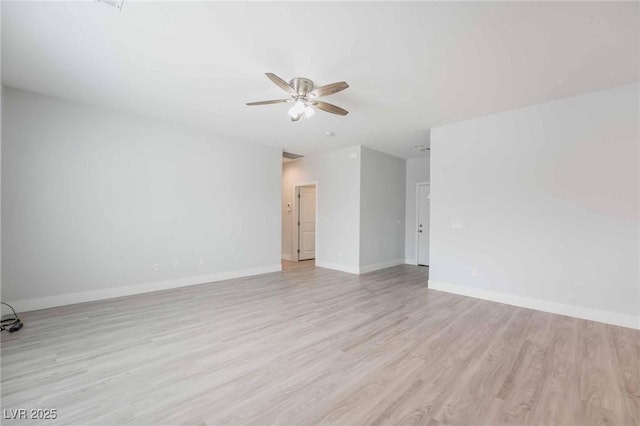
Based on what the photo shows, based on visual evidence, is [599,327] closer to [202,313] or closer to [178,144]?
[202,313]

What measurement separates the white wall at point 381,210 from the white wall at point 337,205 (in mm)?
171

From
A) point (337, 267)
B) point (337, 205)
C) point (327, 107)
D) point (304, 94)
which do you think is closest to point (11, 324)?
point (304, 94)

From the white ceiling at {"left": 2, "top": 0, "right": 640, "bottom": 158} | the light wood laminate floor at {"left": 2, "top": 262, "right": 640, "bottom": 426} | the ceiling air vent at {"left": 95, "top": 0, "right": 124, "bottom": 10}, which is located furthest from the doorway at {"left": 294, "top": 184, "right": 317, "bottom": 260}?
the ceiling air vent at {"left": 95, "top": 0, "right": 124, "bottom": 10}

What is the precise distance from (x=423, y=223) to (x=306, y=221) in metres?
3.20

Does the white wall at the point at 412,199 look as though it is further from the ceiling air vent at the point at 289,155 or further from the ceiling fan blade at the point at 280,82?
the ceiling fan blade at the point at 280,82

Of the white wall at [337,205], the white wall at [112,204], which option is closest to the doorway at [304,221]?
the white wall at [337,205]

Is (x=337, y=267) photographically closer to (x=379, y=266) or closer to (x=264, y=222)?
(x=379, y=266)

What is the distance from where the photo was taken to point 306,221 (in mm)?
7848

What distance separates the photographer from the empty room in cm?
203

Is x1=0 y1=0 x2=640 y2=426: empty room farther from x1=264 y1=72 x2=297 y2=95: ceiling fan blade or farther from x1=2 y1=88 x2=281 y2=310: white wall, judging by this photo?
x1=264 y1=72 x2=297 y2=95: ceiling fan blade

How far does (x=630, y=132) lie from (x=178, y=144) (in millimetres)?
6454

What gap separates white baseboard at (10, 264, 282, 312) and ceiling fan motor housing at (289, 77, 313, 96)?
384cm

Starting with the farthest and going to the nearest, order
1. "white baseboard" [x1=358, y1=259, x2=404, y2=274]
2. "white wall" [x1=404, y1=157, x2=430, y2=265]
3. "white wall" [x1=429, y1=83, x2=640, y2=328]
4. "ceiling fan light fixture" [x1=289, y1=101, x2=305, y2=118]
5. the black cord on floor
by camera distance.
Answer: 1. "white wall" [x1=404, y1=157, x2=430, y2=265]
2. "white baseboard" [x1=358, y1=259, x2=404, y2=274]
3. "white wall" [x1=429, y1=83, x2=640, y2=328]
4. "ceiling fan light fixture" [x1=289, y1=101, x2=305, y2=118]
5. the black cord on floor

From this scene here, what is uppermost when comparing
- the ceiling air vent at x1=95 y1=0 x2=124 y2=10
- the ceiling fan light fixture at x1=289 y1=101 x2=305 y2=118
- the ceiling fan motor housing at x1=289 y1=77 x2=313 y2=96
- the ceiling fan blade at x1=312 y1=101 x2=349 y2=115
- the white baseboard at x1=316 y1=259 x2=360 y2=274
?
the ceiling air vent at x1=95 y1=0 x2=124 y2=10
